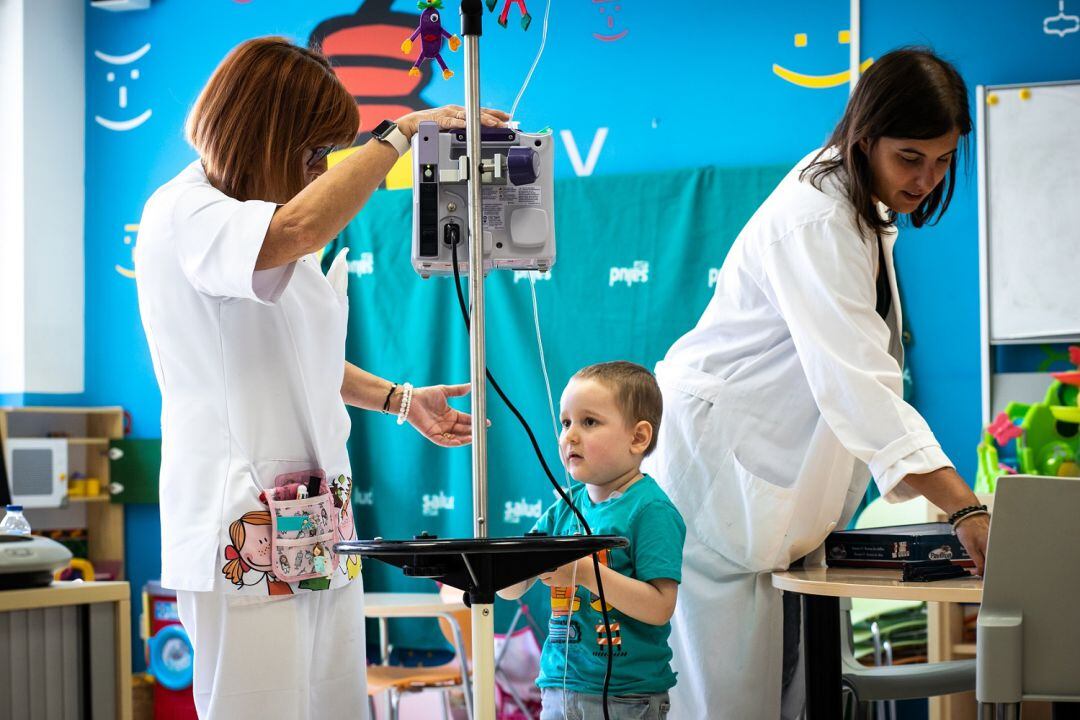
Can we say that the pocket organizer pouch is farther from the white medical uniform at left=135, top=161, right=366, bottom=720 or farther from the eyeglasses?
the eyeglasses

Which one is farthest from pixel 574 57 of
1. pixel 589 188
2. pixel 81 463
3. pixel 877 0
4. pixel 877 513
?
pixel 81 463

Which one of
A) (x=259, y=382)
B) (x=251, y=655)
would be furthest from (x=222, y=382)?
(x=251, y=655)

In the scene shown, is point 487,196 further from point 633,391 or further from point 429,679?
point 429,679

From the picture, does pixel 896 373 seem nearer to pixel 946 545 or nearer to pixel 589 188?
pixel 946 545

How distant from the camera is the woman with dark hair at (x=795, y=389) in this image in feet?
5.68

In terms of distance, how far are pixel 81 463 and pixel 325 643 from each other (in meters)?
3.43

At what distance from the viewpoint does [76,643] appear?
1.77 m

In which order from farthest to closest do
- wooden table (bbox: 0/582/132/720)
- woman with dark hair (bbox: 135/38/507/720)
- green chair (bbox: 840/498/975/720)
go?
green chair (bbox: 840/498/975/720)
wooden table (bbox: 0/582/132/720)
woman with dark hair (bbox: 135/38/507/720)

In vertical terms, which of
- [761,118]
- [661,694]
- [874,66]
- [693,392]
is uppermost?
[761,118]

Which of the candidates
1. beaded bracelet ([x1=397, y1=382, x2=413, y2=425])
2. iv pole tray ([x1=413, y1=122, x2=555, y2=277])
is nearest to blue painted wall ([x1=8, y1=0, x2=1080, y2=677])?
beaded bracelet ([x1=397, y1=382, x2=413, y2=425])

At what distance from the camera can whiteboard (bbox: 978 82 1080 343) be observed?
3.79 metres

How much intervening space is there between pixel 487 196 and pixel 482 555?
55 cm

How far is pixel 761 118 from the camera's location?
4148mm

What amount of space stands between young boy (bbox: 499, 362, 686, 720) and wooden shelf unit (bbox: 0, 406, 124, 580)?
10.7 ft
